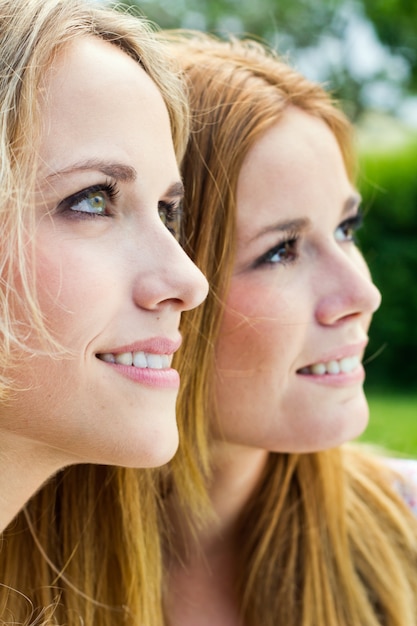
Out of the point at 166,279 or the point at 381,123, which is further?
the point at 381,123

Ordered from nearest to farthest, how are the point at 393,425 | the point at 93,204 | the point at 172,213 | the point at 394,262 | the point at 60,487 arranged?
the point at 93,204 → the point at 172,213 → the point at 60,487 → the point at 393,425 → the point at 394,262

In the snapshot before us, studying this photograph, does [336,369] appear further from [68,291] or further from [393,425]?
[393,425]

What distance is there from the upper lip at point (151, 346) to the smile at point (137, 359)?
0.01 metres

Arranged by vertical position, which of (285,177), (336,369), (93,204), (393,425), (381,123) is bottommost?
(336,369)

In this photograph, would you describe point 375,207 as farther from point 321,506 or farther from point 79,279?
point 79,279

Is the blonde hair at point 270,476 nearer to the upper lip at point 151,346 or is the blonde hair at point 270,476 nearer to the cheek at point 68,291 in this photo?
the upper lip at point 151,346

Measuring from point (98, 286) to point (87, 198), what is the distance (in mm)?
205

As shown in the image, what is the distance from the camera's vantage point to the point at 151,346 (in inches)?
78.0

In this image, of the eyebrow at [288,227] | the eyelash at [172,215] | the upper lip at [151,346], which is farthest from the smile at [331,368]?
the upper lip at [151,346]

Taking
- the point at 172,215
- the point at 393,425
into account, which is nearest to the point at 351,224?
the point at 172,215

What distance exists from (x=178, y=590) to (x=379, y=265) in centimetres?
693

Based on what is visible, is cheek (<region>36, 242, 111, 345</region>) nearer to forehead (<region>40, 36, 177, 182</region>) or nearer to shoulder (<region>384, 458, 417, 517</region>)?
forehead (<region>40, 36, 177, 182</region>)

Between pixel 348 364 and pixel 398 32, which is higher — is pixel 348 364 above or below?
below

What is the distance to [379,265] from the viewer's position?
9.32 meters
